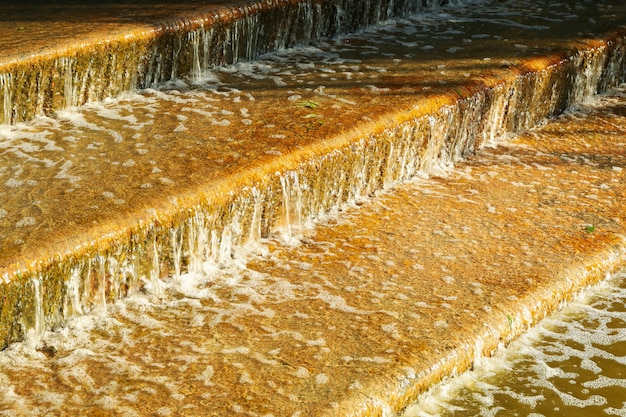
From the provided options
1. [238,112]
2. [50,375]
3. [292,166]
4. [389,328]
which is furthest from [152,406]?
[238,112]

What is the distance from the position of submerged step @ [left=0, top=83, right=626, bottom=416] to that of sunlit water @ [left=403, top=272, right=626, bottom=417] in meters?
0.09

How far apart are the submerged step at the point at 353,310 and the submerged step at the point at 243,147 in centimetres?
16

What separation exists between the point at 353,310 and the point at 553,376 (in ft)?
3.09

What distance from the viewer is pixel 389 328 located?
4.19m

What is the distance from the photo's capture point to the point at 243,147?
521 cm

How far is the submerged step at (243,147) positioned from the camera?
4270 millimetres

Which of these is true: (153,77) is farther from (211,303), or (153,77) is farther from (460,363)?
(460,363)

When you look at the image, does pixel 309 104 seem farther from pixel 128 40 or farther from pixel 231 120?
pixel 128 40

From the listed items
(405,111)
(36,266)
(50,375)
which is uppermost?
(405,111)

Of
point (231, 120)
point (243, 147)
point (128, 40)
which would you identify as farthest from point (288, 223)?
point (128, 40)

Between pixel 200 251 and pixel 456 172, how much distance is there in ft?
6.77

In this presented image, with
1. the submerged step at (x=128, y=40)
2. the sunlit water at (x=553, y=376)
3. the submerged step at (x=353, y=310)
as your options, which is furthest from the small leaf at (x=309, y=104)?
the sunlit water at (x=553, y=376)

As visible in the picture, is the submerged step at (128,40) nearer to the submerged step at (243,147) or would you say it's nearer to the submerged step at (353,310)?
the submerged step at (243,147)

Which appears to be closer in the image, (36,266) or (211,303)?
(36,266)
